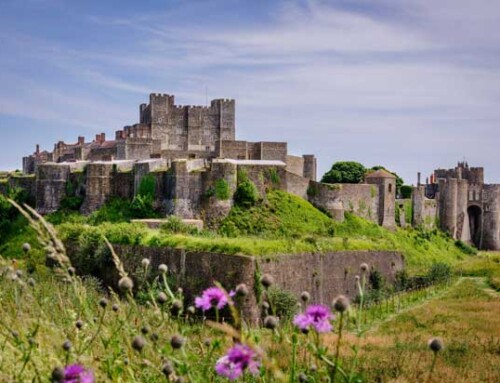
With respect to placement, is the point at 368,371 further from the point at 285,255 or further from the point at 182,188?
the point at 182,188

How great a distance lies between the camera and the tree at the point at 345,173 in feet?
192

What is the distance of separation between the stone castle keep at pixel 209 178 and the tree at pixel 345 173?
6.64 meters

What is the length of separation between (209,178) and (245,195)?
1.76 m

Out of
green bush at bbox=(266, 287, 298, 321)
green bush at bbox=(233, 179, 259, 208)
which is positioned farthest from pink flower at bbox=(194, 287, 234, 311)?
green bush at bbox=(233, 179, 259, 208)

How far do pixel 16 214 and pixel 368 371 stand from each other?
92.9 ft

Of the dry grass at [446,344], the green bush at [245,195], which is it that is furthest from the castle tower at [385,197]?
the dry grass at [446,344]

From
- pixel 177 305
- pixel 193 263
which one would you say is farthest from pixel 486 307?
pixel 177 305

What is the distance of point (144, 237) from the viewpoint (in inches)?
979

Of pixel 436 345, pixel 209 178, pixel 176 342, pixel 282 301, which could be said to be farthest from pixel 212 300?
pixel 209 178

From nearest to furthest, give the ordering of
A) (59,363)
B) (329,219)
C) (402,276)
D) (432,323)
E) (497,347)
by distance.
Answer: (59,363)
(497,347)
(432,323)
(402,276)
(329,219)

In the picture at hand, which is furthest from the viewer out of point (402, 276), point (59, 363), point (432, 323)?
point (402, 276)

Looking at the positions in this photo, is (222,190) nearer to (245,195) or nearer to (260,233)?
(245,195)

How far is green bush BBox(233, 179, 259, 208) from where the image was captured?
30.3m

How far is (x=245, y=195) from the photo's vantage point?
99.5 ft
